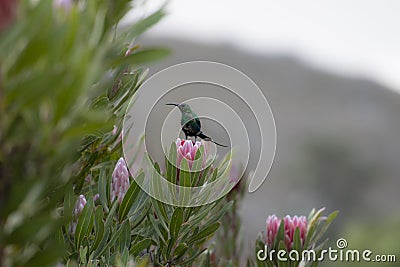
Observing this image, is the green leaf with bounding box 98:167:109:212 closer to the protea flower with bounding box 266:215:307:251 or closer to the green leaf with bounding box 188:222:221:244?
the green leaf with bounding box 188:222:221:244

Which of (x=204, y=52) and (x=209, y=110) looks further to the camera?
(x=204, y=52)

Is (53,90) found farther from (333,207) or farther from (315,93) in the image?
(315,93)

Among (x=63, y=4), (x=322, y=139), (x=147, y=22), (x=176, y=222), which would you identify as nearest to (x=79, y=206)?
(x=176, y=222)

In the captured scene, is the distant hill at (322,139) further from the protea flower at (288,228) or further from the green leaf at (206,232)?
the green leaf at (206,232)

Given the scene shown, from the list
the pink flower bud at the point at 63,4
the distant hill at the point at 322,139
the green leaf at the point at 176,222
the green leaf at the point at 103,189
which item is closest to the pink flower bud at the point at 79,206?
the green leaf at the point at 103,189

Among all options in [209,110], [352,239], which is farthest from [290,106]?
[209,110]

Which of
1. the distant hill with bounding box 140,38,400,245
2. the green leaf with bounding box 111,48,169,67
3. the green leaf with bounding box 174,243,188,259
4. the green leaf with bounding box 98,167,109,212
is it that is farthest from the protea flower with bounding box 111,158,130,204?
the distant hill with bounding box 140,38,400,245
